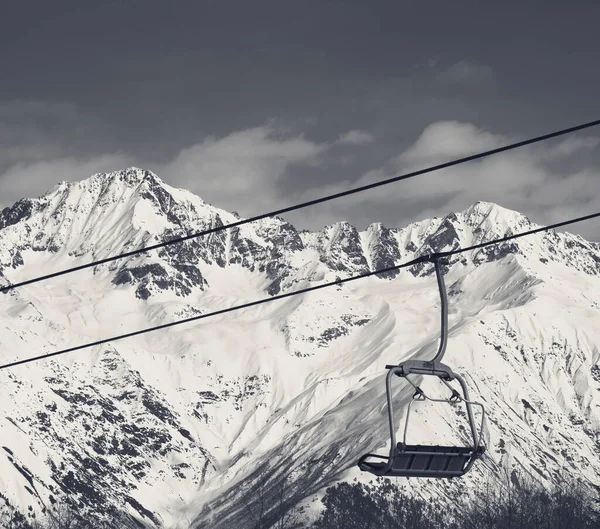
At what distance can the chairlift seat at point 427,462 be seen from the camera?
19.7 metres

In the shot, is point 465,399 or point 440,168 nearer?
point 465,399

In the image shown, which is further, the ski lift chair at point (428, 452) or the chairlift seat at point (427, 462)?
the chairlift seat at point (427, 462)

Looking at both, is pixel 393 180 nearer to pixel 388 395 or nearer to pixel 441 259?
pixel 441 259

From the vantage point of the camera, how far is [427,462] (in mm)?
20219

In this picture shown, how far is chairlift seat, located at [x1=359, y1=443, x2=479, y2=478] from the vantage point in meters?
19.7

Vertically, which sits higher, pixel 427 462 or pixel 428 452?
pixel 428 452

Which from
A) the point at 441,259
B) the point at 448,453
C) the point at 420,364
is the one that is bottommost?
the point at 448,453

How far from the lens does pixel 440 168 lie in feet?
71.3

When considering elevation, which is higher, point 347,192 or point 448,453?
point 347,192

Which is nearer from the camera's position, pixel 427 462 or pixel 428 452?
pixel 428 452

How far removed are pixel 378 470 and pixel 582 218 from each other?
262 inches

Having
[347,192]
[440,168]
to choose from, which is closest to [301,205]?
[347,192]

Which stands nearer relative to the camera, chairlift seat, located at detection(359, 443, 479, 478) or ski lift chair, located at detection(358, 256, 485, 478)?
ski lift chair, located at detection(358, 256, 485, 478)

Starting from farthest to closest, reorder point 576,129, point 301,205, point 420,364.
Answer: point 301,205, point 576,129, point 420,364
